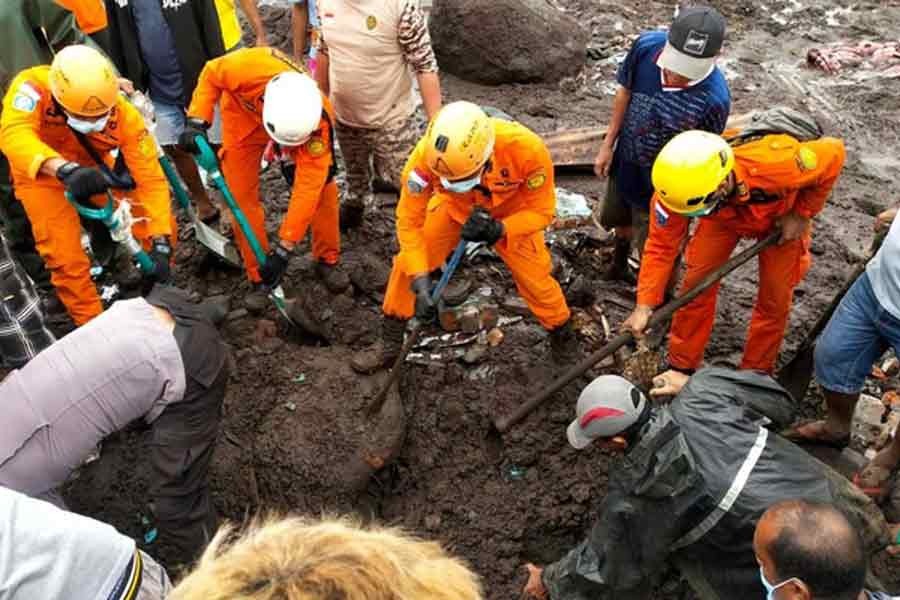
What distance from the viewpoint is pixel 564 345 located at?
424 centimetres

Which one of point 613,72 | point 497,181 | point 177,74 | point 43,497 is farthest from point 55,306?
point 613,72

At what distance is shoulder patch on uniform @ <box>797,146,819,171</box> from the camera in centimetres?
338

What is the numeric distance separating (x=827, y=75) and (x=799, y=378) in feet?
14.3

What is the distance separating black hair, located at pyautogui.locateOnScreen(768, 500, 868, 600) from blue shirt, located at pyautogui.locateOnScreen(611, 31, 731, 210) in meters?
2.31

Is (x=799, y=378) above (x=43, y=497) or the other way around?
the other way around

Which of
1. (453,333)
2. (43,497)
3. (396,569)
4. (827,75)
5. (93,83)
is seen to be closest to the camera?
(396,569)

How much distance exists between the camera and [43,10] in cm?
427

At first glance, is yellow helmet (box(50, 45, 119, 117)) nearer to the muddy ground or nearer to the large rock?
the muddy ground

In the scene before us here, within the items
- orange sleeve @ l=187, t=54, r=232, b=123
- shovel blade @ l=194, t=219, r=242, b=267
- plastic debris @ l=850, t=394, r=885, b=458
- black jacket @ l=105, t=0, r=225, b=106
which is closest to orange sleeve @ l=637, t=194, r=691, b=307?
plastic debris @ l=850, t=394, r=885, b=458

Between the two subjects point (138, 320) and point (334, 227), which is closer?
point (138, 320)

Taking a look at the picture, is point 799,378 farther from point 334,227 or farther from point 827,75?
point 827,75

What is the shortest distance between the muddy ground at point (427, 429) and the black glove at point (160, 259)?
0.62 meters

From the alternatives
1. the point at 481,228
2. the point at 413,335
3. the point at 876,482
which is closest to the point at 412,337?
the point at 413,335

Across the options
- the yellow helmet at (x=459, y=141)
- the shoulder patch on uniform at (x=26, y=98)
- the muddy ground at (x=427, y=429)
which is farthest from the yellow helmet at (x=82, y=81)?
the yellow helmet at (x=459, y=141)
